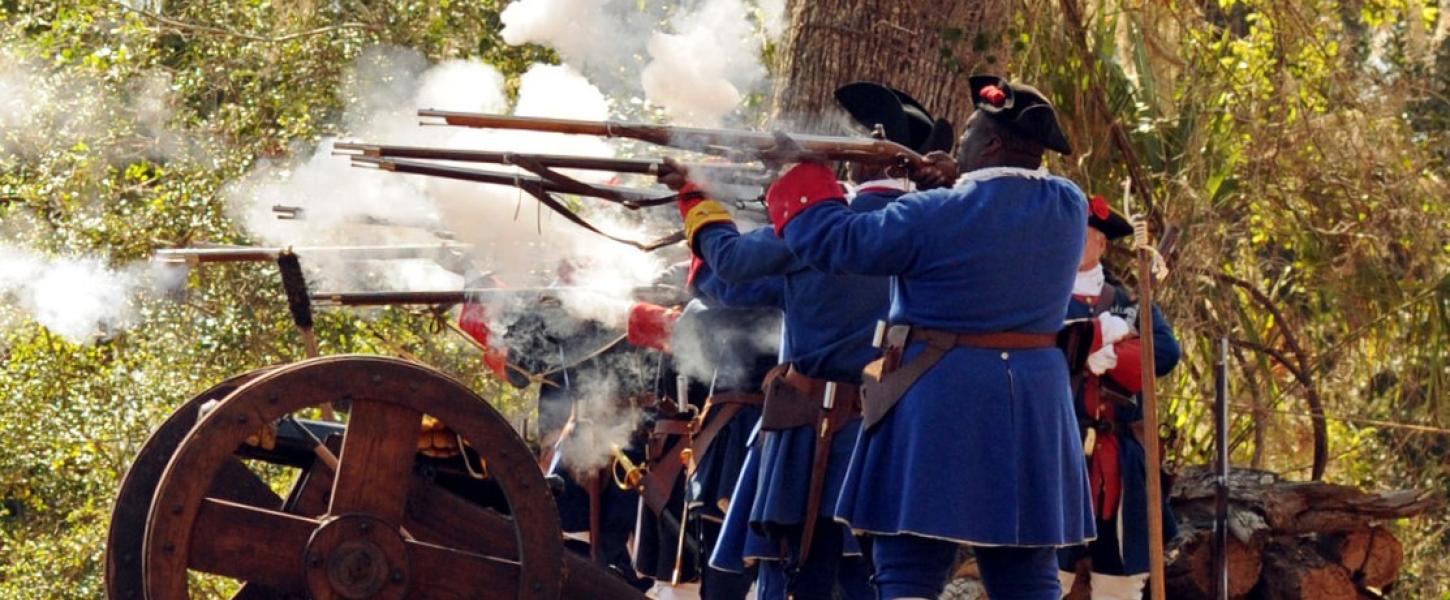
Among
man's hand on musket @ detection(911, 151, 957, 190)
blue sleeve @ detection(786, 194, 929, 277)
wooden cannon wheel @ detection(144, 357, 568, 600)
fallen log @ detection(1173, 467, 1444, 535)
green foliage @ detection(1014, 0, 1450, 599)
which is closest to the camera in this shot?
blue sleeve @ detection(786, 194, 929, 277)

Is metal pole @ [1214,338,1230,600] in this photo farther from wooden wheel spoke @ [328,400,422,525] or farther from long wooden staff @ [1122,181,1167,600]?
wooden wheel spoke @ [328,400,422,525]

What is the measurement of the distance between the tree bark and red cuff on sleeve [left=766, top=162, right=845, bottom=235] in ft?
6.52

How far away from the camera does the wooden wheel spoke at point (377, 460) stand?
486cm

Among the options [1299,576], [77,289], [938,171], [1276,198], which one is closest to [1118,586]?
[1299,576]

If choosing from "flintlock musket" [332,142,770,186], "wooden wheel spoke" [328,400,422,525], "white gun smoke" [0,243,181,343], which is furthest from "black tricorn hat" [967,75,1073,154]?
"white gun smoke" [0,243,181,343]

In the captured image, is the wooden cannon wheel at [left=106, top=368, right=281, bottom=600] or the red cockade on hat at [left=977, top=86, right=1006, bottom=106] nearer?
the red cockade on hat at [left=977, top=86, right=1006, bottom=106]

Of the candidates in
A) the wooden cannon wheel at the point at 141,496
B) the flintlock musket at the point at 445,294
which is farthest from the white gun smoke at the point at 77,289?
the wooden cannon wheel at the point at 141,496

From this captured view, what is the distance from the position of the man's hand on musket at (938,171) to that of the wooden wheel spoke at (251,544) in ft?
5.38

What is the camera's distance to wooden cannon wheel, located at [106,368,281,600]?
188 inches

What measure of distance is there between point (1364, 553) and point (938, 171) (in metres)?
2.85

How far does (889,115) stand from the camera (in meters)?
5.24

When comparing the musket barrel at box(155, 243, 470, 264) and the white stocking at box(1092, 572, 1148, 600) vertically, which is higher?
the musket barrel at box(155, 243, 470, 264)

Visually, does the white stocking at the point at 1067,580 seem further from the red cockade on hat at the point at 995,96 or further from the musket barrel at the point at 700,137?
the red cockade on hat at the point at 995,96

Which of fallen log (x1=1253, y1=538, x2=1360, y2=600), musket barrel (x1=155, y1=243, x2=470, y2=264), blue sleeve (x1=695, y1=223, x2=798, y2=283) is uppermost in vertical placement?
blue sleeve (x1=695, y1=223, x2=798, y2=283)
